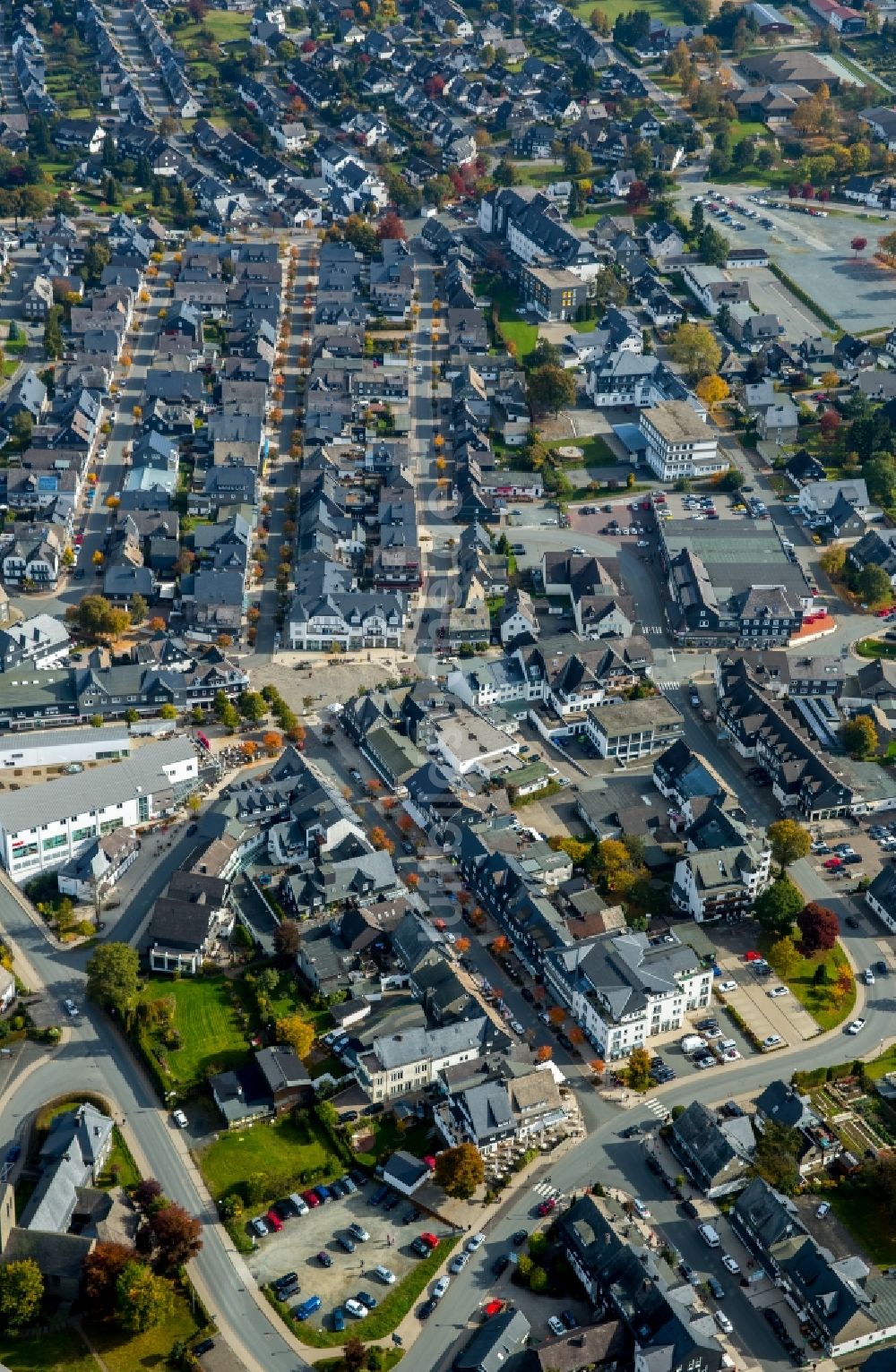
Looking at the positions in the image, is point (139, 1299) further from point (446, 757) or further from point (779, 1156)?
point (446, 757)

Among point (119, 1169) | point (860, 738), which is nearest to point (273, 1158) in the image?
point (119, 1169)

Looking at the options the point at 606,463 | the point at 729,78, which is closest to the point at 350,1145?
the point at 606,463

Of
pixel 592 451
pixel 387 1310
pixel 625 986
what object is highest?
pixel 592 451

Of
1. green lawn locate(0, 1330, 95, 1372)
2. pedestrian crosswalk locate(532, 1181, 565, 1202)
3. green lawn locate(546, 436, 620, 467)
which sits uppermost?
green lawn locate(546, 436, 620, 467)

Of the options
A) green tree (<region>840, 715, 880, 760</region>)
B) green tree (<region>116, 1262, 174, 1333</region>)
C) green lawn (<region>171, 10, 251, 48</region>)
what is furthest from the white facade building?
green lawn (<region>171, 10, 251, 48</region>)

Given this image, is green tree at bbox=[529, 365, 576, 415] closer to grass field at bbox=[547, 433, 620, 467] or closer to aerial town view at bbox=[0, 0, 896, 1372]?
aerial town view at bbox=[0, 0, 896, 1372]

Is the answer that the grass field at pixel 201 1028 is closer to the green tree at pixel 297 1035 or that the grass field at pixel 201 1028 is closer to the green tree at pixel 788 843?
the green tree at pixel 297 1035

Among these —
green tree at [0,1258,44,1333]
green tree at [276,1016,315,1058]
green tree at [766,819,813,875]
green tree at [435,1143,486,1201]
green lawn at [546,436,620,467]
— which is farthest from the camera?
green lawn at [546,436,620,467]
